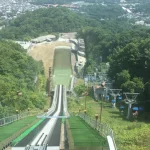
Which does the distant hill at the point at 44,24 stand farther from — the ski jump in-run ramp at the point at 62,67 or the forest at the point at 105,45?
the ski jump in-run ramp at the point at 62,67

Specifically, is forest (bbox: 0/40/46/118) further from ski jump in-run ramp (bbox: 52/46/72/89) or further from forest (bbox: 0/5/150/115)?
ski jump in-run ramp (bbox: 52/46/72/89)

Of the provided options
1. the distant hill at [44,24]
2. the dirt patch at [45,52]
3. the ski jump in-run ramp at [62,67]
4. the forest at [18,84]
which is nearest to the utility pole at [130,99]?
the forest at [18,84]

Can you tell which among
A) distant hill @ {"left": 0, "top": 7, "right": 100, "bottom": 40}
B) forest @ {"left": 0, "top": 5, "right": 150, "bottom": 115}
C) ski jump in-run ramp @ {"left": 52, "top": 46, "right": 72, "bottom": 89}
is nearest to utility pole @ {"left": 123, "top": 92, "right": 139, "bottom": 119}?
forest @ {"left": 0, "top": 5, "right": 150, "bottom": 115}

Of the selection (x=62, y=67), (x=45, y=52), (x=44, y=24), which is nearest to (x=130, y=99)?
(x=62, y=67)

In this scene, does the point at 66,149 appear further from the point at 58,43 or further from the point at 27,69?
the point at 58,43

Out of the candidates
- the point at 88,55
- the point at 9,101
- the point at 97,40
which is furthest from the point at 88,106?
the point at 97,40

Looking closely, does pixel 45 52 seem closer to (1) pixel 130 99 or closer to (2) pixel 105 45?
(2) pixel 105 45

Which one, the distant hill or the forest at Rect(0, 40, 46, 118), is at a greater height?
the distant hill
